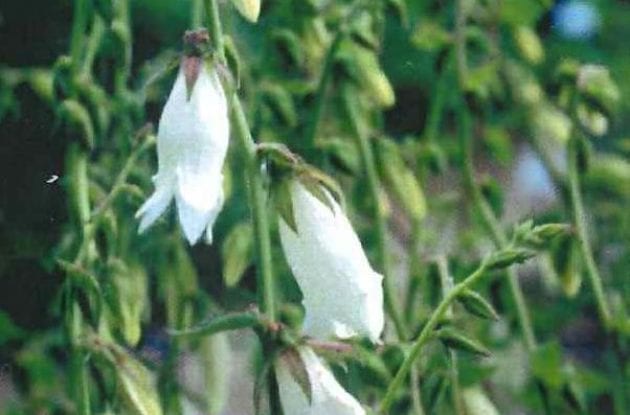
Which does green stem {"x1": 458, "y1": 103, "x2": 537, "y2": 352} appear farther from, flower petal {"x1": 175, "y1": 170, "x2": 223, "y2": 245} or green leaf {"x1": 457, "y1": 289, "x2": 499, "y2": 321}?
flower petal {"x1": 175, "y1": 170, "x2": 223, "y2": 245}

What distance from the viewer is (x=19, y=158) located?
1.23 meters

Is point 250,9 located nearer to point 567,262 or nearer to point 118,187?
point 118,187

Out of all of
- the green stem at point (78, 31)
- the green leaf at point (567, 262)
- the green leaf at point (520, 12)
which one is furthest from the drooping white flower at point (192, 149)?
the green leaf at point (520, 12)

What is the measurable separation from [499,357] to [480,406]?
0.22m

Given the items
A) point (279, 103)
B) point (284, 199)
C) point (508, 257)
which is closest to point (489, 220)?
point (279, 103)

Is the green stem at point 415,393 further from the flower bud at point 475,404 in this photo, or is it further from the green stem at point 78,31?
the green stem at point 78,31

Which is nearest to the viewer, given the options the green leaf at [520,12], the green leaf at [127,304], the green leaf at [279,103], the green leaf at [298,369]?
the green leaf at [298,369]

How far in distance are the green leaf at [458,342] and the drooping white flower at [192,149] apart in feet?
0.53

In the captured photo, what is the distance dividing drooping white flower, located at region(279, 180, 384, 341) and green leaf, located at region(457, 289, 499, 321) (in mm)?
81

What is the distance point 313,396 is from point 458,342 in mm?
136

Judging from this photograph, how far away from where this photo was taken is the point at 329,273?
0.80 metres

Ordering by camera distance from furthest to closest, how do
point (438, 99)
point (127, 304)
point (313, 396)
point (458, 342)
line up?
point (438, 99)
point (127, 304)
point (458, 342)
point (313, 396)

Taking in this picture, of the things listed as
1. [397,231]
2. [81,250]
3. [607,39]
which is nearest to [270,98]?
[81,250]

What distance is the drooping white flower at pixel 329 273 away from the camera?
0.79 metres
